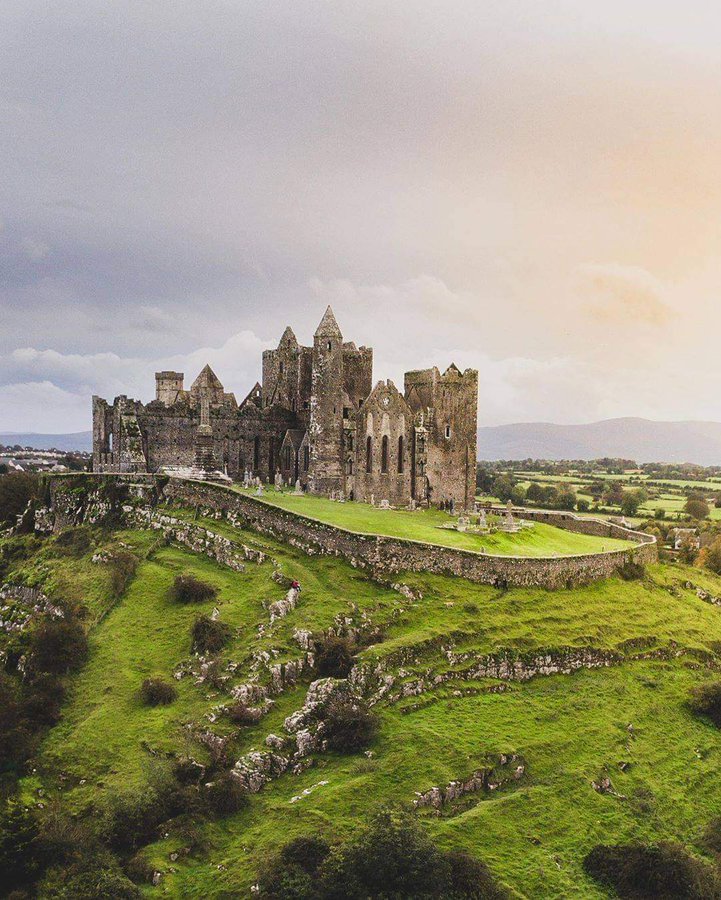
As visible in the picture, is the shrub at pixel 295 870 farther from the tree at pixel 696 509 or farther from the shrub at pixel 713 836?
the tree at pixel 696 509

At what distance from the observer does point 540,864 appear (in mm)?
26500

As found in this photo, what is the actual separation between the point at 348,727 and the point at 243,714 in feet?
13.6

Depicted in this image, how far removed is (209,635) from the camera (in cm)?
3512

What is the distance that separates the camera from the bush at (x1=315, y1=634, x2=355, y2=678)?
33.3 metres

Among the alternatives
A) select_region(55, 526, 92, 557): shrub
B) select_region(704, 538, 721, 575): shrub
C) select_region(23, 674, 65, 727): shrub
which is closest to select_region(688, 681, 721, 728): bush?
select_region(23, 674, 65, 727): shrub

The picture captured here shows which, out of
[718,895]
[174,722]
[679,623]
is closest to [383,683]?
[174,722]

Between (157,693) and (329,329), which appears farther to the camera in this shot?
(329,329)

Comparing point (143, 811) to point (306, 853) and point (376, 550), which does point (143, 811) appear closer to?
point (306, 853)

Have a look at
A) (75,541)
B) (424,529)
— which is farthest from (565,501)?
(75,541)

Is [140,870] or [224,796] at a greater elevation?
[224,796]

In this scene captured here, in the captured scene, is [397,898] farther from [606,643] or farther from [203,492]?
[203,492]

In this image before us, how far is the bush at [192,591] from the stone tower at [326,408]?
716 inches

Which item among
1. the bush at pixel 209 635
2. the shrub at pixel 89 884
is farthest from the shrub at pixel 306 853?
the bush at pixel 209 635

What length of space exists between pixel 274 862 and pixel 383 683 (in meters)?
9.92
